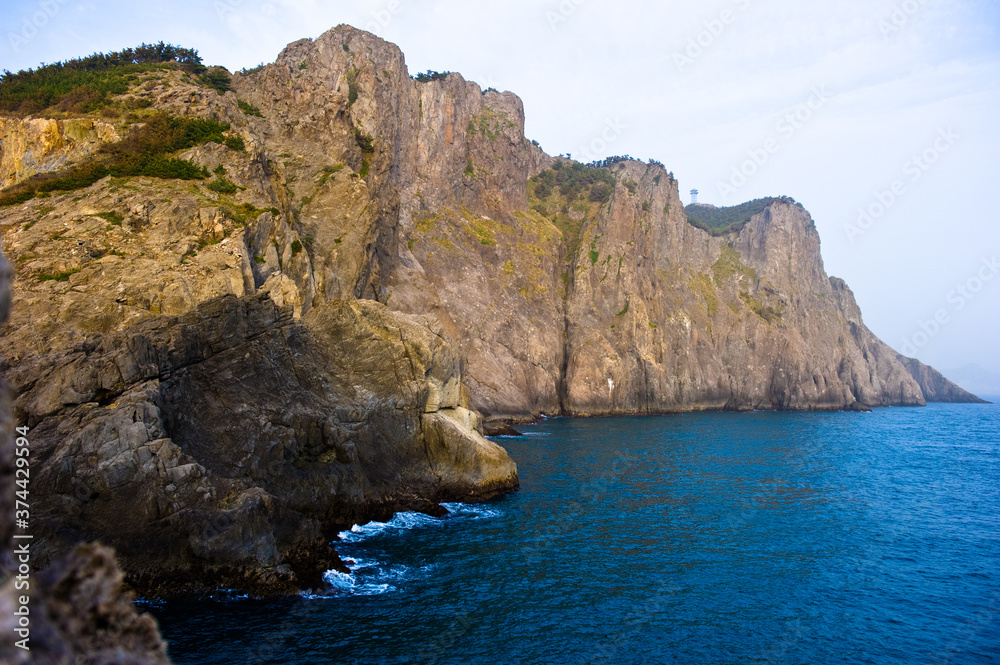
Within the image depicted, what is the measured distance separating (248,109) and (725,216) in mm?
130166

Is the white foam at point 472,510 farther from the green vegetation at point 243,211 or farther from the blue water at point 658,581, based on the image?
the green vegetation at point 243,211

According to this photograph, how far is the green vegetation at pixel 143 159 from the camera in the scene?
31.1 meters

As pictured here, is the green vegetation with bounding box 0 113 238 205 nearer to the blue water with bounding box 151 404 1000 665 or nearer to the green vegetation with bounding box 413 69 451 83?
the blue water with bounding box 151 404 1000 665

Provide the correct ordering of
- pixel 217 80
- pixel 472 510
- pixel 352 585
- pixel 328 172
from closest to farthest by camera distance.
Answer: pixel 352 585, pixel 472 510, pixel 328 172, pixel 217 80

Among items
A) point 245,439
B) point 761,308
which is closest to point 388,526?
point 245,439

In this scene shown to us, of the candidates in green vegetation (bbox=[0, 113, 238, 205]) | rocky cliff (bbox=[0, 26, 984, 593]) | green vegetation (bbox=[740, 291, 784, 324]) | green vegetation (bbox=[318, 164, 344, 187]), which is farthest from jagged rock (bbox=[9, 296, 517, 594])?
green vegetation (bbox=[740, 291, 784, 324])

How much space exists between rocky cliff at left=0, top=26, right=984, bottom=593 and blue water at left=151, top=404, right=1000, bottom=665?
9.72ft

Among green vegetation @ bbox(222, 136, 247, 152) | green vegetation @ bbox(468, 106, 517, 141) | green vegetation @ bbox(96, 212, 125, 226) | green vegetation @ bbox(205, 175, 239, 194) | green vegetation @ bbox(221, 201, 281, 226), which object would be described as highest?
green vegetation @ bbox(468, 106, 517, 141)

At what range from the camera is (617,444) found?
52.6m

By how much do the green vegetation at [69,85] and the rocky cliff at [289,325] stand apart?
187 centimetres

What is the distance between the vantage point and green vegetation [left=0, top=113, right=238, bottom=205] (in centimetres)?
3111

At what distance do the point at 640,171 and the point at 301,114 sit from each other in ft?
239

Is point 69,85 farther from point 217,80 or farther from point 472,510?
point 472,510

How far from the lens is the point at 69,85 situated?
3894cm
